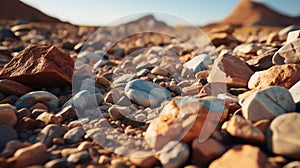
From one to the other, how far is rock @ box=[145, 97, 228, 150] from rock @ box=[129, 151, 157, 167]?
0.27 ft

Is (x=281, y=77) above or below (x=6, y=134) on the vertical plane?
below

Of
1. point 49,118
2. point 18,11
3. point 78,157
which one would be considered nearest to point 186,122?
point 78,157

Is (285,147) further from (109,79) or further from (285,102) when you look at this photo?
(109,79)

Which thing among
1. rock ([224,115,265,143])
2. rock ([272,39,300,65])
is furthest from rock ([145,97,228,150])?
rock ([272,39,300,65])

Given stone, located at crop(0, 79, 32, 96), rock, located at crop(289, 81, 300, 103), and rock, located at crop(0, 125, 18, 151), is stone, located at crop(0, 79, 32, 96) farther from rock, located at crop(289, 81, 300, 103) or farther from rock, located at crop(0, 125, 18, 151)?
rock, located at crop(289, 81, 300, 103)

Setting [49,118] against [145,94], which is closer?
[49,118]

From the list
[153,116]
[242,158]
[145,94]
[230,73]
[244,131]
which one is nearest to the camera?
[242,158]

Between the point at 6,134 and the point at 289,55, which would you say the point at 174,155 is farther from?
the point at 289,55

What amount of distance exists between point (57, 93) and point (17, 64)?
45 cm

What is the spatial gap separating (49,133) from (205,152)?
89 centimetres

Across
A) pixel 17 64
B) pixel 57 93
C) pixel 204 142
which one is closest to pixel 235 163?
pixel 204 142

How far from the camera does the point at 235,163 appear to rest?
1.27 metres

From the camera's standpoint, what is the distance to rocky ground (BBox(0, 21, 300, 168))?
1.36 m

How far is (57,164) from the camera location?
1337 millimetres
